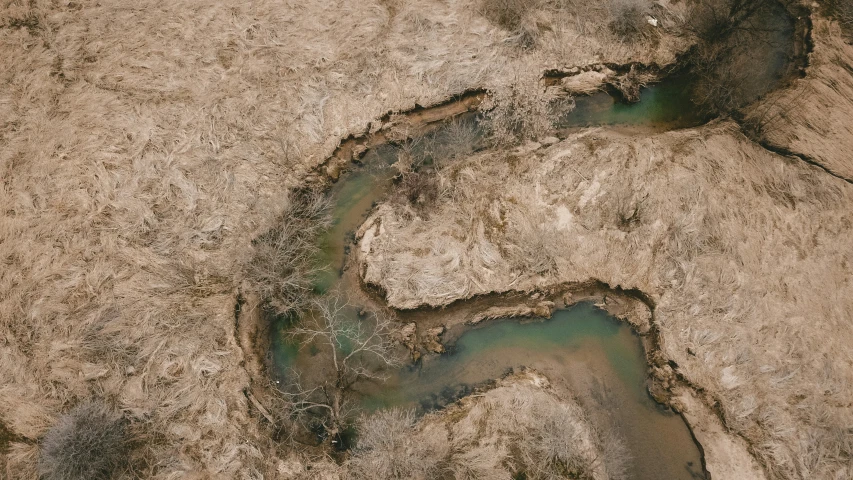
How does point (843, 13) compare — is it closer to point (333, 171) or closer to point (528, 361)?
point (528, 361)

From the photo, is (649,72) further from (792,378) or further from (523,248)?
(792,378)

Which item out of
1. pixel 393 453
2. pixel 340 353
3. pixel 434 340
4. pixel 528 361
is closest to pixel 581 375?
pixel 528 361

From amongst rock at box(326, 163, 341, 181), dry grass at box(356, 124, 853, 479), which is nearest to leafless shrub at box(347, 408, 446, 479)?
dry grass at box(356, 124, 853, 479)

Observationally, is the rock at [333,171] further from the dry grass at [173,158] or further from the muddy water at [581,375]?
the muddy water at [581,375]

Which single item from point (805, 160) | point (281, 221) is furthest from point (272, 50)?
point (805, 160)

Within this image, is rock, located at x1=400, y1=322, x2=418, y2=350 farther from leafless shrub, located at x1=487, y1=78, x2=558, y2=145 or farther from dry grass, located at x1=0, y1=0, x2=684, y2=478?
leafless shrub, located at x1=487, y1=78, x2=558, y2=145

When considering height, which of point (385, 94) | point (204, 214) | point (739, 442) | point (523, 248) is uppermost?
point (385, 94)
